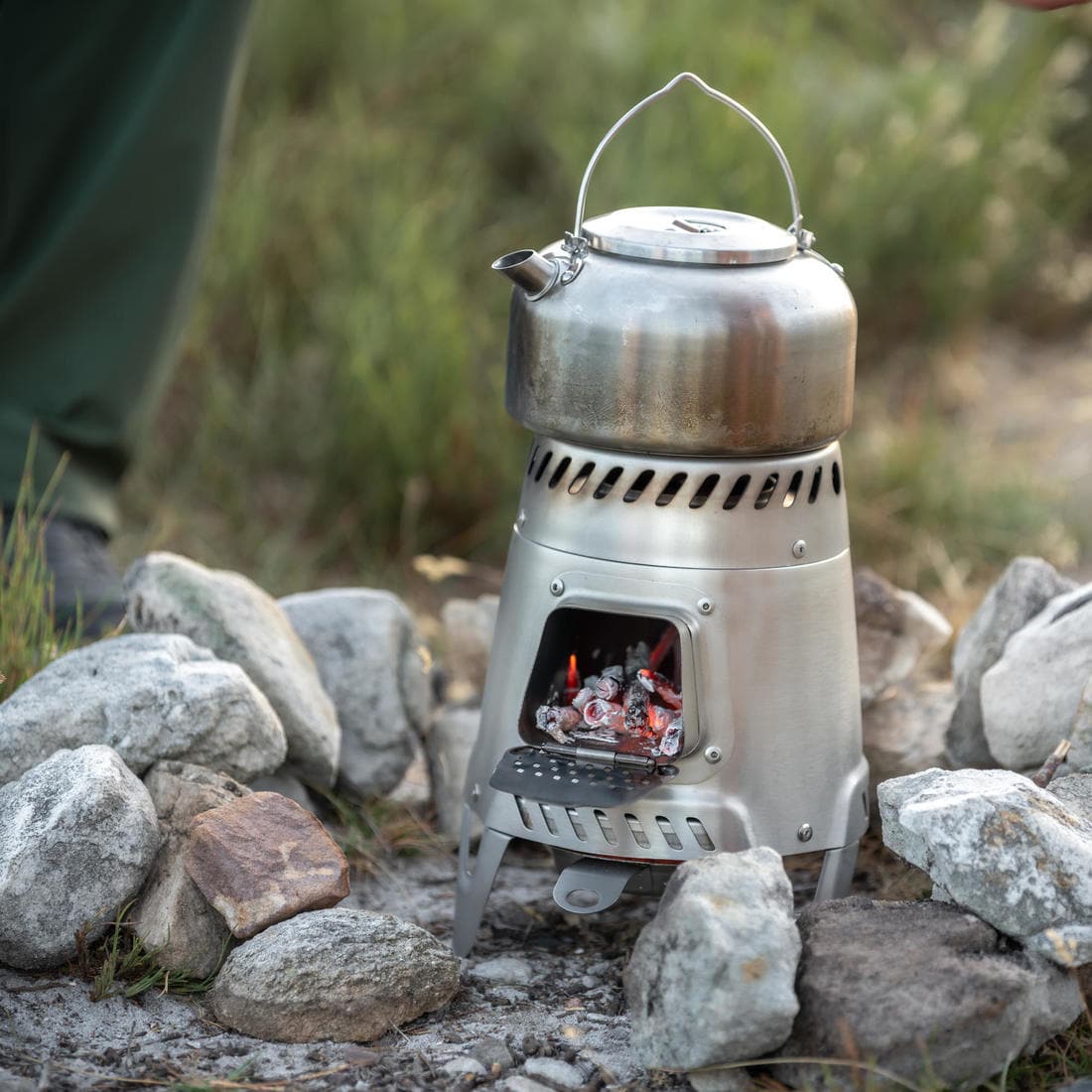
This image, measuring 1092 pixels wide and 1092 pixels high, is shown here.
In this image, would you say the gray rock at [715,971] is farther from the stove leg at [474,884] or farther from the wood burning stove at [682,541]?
the stove leg at [474,884]

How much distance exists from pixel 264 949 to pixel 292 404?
2.18 m

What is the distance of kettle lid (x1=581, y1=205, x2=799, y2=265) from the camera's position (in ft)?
6.00

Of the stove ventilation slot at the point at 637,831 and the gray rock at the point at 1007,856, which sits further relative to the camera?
the stove ventilation slot at the point at 637,831

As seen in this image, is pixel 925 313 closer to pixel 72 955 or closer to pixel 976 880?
pixel 976 880

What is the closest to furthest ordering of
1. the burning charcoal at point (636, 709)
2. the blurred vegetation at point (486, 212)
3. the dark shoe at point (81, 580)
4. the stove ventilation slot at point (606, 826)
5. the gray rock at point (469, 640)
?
the stove ventilation slot at point (606, 826), the burning charcoal at point (636, 709), the dark shoe at point (81, 580), the gray rock at point (469, 640), the blurred vegetation at point (486, 212)

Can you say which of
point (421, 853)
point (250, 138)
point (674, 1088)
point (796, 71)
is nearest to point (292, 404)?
point (250, 138)

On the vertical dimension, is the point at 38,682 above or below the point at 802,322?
below

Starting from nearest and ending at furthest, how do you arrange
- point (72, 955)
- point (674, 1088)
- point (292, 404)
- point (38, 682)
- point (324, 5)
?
point (674, 1088), point (72, 955), point (38, 682), point (292, 404), point (324, 5)

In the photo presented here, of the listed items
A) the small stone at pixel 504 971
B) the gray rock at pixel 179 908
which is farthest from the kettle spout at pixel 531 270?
the small stone at pixel 504 971

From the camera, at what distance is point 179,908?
1.81m

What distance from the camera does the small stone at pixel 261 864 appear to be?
5.89ft

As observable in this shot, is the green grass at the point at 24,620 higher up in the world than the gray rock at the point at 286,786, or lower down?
higher up

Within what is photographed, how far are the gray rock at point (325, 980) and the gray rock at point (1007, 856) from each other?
2.04 feet

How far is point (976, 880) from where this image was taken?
1.65m
